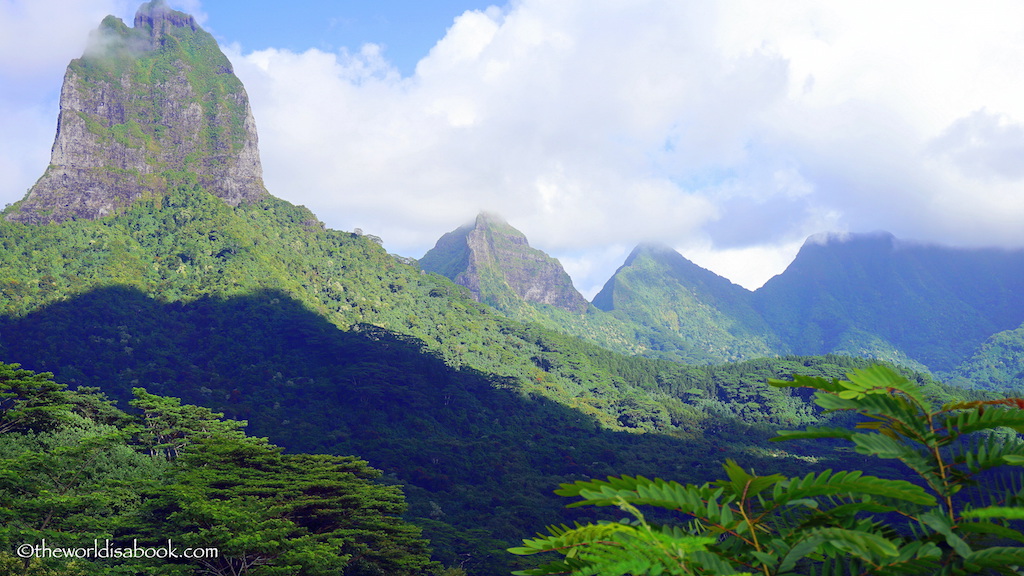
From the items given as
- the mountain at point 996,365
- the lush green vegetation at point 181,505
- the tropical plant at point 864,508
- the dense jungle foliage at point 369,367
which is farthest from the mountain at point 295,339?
the mountain at point 996,365

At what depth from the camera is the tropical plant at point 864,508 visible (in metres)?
2.49

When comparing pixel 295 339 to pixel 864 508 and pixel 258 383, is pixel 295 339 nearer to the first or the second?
pixel 258 383

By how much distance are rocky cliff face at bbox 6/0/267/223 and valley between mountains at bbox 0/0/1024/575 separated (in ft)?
1.54

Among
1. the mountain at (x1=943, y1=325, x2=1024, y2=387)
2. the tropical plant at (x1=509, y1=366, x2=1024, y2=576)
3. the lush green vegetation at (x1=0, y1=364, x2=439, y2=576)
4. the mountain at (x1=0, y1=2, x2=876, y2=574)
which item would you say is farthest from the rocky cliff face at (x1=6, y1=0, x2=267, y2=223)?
the mountain at (x1=943, y1=325, x2=1024, y2=387)

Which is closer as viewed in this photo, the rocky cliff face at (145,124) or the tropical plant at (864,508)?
the tropical plant at (864,508)

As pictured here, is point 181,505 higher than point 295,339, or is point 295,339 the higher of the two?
point 295,339

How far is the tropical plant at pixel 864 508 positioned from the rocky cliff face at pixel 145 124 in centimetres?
13908

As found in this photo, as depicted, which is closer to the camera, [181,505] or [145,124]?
[181,505]

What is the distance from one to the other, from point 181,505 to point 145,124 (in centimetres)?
13804

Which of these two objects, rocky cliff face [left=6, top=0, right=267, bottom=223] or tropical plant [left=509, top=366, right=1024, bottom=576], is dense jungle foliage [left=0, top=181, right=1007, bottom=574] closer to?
rocky cliff face [left=6, top=0, right=267, bottom=223]

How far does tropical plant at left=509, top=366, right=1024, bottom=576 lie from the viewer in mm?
2494

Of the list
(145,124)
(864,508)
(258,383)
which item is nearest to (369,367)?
(258,383)

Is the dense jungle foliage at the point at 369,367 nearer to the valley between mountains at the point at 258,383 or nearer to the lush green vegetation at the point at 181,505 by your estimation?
the valley between mountains at the point at 258,383

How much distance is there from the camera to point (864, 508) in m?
2.77
